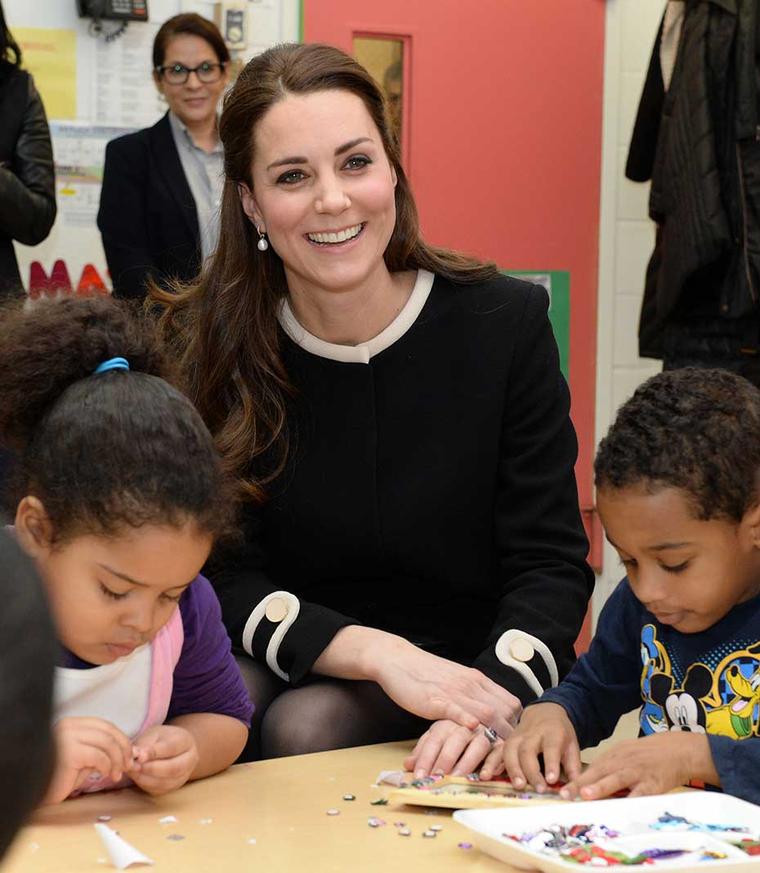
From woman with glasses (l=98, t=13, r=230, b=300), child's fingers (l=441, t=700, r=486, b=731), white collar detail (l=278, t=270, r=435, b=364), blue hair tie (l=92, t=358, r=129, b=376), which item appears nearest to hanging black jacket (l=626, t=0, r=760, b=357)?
woman with glasses (l=98, t=13, r=230, b=300)

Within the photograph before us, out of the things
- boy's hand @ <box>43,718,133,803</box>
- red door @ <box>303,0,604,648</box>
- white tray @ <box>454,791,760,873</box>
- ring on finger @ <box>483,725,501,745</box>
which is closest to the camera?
white tray @ <box>454,791,760,873</box>

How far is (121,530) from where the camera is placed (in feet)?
4.17

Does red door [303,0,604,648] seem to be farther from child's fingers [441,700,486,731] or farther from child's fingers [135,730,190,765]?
child's fingers [135,730,190,765]

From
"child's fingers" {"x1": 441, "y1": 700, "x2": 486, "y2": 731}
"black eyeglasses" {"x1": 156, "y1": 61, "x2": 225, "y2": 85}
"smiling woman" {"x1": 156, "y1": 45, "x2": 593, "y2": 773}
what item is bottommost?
"child's fingers" {"x1": 441, "y1": 700, "x2": 486, "y2": 731}

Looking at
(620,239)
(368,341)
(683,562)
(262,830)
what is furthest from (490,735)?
(620,239)

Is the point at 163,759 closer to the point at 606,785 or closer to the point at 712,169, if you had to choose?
the point at 606,785

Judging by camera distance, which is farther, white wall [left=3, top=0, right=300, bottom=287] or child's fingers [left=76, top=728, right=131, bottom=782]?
white wall [left=3, top=0, right=300, bottom=287]

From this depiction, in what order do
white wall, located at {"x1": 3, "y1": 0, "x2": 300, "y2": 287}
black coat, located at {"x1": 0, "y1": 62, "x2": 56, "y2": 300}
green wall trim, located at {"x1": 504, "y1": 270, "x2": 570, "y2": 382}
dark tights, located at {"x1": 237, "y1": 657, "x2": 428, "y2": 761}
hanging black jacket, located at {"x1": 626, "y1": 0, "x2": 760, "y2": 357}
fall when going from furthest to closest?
1. green wall trim, located at {"x1": 504, "y1": 270, "x2": 570, "y2": 382}
2. white wall, located at {"x1": 3, "y1": 0, "x2": 300, "y2": 287}
3. hanging black jacket, located at {"x1": 626, "y1": 0, "x2": 760, "y2": 357}
4. black coat, located at {"x1": 0, "y1": 62, "x2": 56, "y2": 300}
5. dark tights, located at {"x1": 237, "y1": 657, "x2": 428, "y2": 761}

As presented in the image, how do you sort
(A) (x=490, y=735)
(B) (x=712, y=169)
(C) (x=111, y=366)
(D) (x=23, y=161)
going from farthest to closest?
(B) (x=712, y=169)
(D) (x=23, y=161)
(A) (x=490, y=735)
(C) (x=111, y=366)

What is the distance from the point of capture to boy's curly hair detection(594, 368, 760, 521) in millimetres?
1454

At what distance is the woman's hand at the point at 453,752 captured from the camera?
4.64 feet

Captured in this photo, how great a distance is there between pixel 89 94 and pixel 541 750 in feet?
8.99

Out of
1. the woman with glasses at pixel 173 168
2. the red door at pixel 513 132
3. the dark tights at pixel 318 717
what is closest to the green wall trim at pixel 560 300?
the red door at pixel 513 132

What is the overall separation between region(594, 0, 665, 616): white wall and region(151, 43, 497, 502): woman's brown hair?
2312mm
